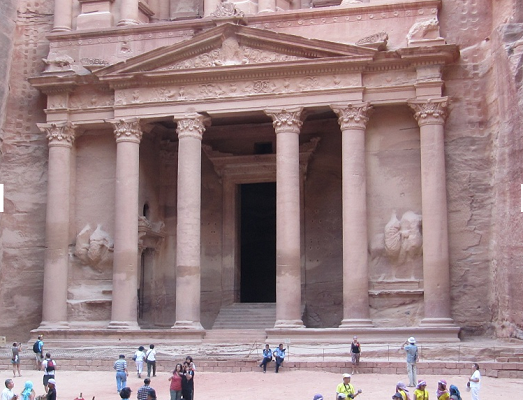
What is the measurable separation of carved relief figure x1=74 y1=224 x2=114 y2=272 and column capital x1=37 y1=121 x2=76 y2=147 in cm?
304

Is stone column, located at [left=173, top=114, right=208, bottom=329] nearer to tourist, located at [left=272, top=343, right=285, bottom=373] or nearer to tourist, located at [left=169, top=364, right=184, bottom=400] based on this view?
tourist, located at [left=272, top=343, right=285, bottom=373]

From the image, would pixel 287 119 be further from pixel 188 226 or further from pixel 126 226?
pixel 126 226

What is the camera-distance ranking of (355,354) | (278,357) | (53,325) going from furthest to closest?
(53,325) → (278,357) → (355,354)

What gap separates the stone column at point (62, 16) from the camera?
31453mm

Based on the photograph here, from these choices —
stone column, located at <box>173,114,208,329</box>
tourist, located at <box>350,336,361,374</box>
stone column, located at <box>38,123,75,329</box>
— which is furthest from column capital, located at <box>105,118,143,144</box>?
tourist, located at <box>350,336,361,374</box>

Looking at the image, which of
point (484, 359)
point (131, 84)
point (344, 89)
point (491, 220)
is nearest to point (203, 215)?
point (131, 84)

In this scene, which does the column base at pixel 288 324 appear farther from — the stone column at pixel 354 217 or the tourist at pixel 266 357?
the tourist at pixel 266 357

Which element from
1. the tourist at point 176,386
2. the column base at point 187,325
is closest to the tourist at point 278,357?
the column base at point 187,325

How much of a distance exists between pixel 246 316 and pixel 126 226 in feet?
17.2

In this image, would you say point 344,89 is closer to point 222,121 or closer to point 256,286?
point 222,121

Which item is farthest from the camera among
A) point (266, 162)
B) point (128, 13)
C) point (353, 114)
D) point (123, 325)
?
point (266, 162)

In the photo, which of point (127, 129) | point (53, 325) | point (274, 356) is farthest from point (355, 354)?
point (127, 129)

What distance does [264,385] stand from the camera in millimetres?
21328

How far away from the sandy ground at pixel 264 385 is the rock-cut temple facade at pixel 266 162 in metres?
3.82
